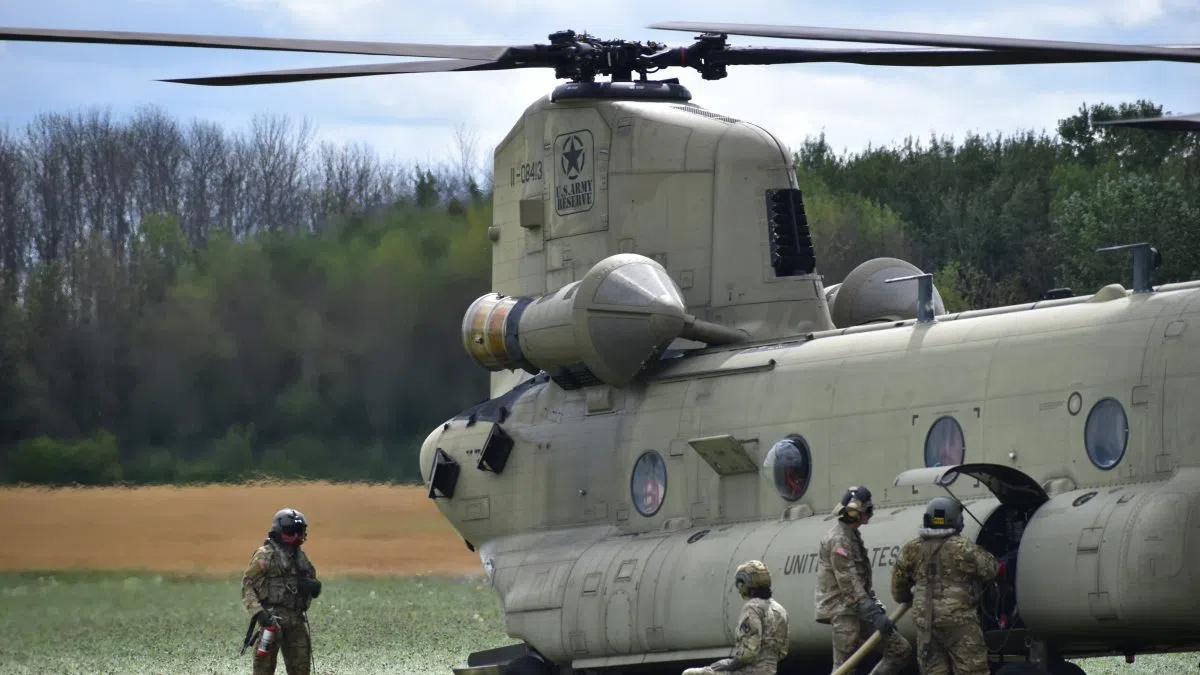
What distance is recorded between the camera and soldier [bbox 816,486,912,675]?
13.5m

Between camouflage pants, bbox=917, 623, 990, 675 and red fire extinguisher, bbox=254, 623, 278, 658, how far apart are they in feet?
17.9

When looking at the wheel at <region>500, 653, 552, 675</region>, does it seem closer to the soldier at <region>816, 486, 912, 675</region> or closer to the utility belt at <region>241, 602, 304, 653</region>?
the utility belt at <region>241, 602, 304, 653</region>

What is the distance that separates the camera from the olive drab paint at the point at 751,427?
43.7 ft

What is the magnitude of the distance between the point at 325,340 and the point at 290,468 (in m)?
1.58

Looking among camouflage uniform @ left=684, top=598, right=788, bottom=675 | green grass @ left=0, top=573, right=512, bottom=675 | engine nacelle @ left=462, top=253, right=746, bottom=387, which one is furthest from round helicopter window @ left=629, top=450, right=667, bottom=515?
green grass @ left=0, top=573, right=512, bottom=675

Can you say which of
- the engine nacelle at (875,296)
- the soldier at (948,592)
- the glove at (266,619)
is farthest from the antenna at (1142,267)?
the glove at (266,619)

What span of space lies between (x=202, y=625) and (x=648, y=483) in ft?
25.6

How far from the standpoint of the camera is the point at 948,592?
13.0 meters

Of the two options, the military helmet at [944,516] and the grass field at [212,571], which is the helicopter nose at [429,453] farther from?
the military helmet at [944,516]

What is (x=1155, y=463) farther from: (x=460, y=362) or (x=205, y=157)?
(x=205, y=157)

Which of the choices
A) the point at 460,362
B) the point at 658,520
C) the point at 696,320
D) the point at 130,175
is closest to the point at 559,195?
the point at 696,320

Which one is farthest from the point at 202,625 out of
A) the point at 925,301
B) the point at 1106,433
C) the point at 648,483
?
the point at 1106,433

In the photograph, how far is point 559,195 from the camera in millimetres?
18781

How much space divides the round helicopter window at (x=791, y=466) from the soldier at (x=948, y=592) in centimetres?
258
